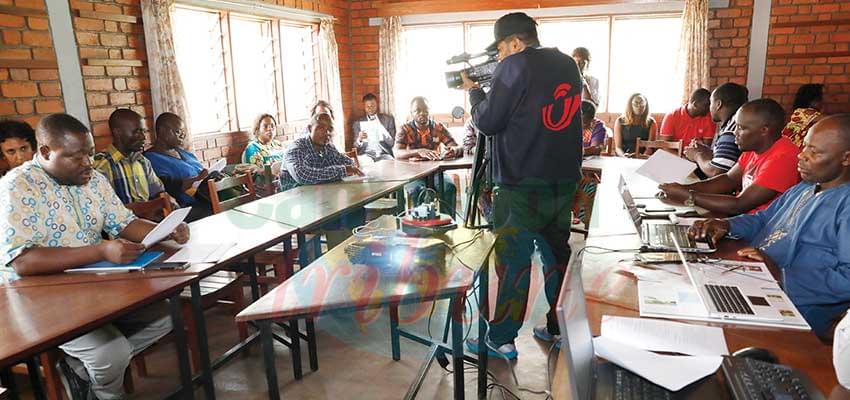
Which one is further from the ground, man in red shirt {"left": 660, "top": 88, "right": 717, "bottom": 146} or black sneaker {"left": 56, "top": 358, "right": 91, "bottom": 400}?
man in red shirt {"left": 660, "top": 88, "right": 717, "bottom": 146}


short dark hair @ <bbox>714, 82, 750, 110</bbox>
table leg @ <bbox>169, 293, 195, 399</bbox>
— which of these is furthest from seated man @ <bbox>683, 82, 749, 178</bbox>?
table leg @ <bbox>169, 293, 195, 399</bbox>

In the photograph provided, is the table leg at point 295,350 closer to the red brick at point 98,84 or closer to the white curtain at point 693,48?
the red brick at point 98,84

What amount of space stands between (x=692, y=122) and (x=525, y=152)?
3.39 metres

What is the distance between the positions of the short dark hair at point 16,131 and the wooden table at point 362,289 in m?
1.98

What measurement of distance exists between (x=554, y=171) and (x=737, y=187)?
1074 mm

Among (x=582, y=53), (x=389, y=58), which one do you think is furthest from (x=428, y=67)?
(x=582, y=53)

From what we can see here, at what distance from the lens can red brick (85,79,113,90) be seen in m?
3.62

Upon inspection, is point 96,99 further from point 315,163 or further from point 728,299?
point 728,299

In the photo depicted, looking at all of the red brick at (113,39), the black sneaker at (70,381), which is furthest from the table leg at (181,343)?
the red brick at (113,39)

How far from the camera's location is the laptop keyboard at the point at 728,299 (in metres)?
1.31

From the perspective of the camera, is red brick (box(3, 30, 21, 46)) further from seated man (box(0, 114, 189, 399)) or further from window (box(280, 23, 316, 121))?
window (box(280, 23, 316, 121))

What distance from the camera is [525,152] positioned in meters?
2.30

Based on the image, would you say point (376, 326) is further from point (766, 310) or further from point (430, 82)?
point (430, 82)

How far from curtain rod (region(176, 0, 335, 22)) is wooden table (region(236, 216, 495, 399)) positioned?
349cm
